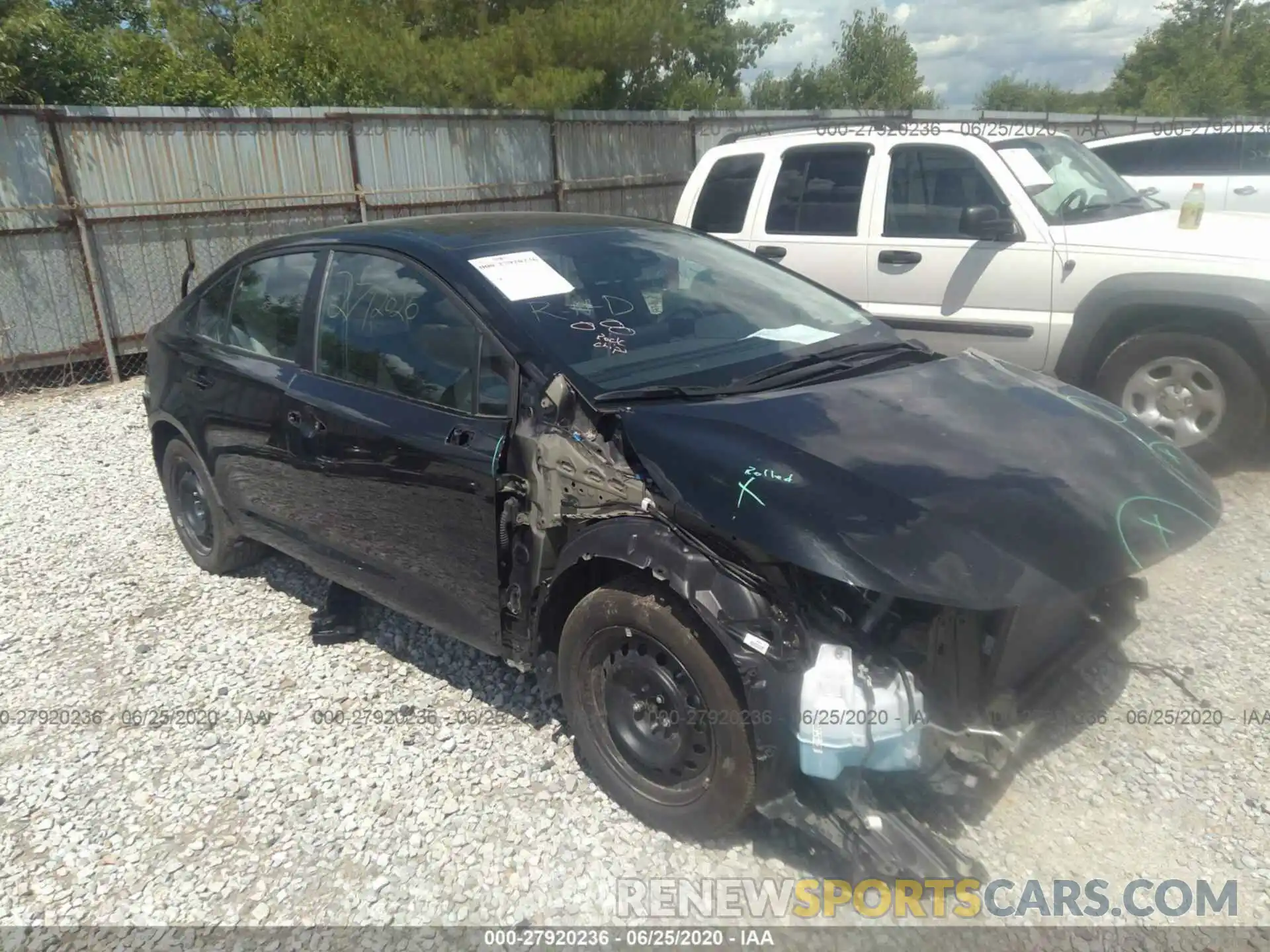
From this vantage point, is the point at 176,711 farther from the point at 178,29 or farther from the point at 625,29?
the point at 178,29

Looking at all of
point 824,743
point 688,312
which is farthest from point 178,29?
point 824,743

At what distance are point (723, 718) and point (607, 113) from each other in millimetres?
12463

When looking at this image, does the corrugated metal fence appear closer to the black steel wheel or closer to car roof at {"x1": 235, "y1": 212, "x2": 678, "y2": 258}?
the black steel wheel

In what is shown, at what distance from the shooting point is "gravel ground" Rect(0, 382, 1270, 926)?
2.67m

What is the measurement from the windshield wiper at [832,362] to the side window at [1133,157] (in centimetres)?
771

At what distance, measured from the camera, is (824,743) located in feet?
7.60

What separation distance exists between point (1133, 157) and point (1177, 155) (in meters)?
0.40

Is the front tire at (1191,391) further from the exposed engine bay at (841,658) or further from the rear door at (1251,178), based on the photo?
the rear door at (1251,178)

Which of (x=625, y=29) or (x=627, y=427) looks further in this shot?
(x=625, y=29)

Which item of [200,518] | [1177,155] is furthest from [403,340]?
[1177,155]

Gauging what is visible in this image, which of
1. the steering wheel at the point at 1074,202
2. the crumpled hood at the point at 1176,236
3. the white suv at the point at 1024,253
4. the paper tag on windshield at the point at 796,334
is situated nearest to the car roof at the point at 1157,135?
the white suv at the point at 1024,253

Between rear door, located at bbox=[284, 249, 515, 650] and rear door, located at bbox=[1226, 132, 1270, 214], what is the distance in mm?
8805

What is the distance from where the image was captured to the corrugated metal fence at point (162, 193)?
27.4 ft

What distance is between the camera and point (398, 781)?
10.3 ft
